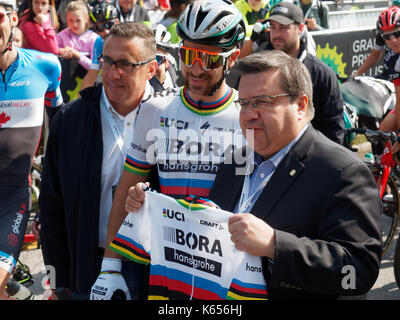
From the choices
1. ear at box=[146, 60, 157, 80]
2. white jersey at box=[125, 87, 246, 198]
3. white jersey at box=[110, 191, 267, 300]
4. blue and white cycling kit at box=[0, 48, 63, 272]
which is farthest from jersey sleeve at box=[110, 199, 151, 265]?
blue and white cycling kit at box=[0, 48, 63, 272]

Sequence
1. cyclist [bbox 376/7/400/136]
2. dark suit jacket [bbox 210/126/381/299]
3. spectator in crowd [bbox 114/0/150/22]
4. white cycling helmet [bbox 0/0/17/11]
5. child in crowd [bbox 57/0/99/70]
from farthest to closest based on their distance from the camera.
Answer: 1. spectator in crowd [bbox 114/0/150/22]
2. child in crowd [bbox 57/0/99/70]
3. cyclist [bbox 376/7/400/136]
4. white cycling helmet [bbox 0/0/17/11]
5. dark suit jacket [bbox 210/126/381/299]

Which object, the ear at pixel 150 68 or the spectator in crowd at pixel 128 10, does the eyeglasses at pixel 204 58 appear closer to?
the ear at pixel 150 68

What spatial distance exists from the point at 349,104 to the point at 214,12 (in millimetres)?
5555

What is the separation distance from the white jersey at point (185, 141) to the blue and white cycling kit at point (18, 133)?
1436mm

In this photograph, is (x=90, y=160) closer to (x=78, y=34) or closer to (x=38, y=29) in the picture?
(x=38, y=29)

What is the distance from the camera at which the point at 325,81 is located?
5812 millimetres

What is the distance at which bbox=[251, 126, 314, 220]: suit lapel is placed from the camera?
246 centimetres

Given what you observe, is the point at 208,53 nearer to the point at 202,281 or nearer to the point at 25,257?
the point at 202,281

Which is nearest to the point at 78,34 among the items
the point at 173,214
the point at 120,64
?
the point at 120,64

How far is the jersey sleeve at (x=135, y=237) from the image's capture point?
9.72 ft

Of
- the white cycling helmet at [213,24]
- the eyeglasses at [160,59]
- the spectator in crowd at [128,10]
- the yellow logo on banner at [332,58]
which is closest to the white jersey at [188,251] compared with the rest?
the white cycling helmet at [213,24]

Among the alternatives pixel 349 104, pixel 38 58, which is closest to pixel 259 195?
pixel 38 58

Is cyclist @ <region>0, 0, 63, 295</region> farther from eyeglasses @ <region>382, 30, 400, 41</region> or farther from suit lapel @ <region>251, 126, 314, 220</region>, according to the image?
eyeglasses @ <region>382, 30, 400, 41</region>
